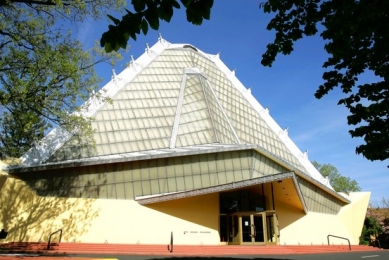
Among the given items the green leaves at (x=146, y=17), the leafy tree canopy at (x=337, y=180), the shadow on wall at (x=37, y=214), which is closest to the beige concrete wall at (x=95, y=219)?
the shadow on wall at (x=37, y=214)

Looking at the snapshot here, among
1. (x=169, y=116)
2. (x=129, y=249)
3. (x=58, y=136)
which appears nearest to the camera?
(x=129, y=249)

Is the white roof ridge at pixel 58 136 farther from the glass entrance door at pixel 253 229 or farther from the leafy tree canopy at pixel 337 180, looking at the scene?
the leafy tree canopy at pixel 337 180

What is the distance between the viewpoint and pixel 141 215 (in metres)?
23.4

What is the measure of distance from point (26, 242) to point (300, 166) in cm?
2497

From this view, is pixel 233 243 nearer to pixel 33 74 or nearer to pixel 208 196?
pixel 208 196

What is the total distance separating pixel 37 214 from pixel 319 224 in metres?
22.0

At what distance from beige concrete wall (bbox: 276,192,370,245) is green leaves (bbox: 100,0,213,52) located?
26737mm

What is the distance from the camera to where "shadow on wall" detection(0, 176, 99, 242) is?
2136cm

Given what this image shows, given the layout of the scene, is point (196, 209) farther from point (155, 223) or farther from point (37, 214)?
point (37, 214)

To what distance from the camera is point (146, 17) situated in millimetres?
3252

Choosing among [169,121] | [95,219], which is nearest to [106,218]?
[95,219]

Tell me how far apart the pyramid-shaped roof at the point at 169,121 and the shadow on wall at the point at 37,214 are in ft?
7.60

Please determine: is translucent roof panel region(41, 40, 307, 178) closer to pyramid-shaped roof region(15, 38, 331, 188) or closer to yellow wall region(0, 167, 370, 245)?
pyramid-shaped roof region(15, 38, 331, 188)

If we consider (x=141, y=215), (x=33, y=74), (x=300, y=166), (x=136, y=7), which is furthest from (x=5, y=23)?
(x=300, y=166)
